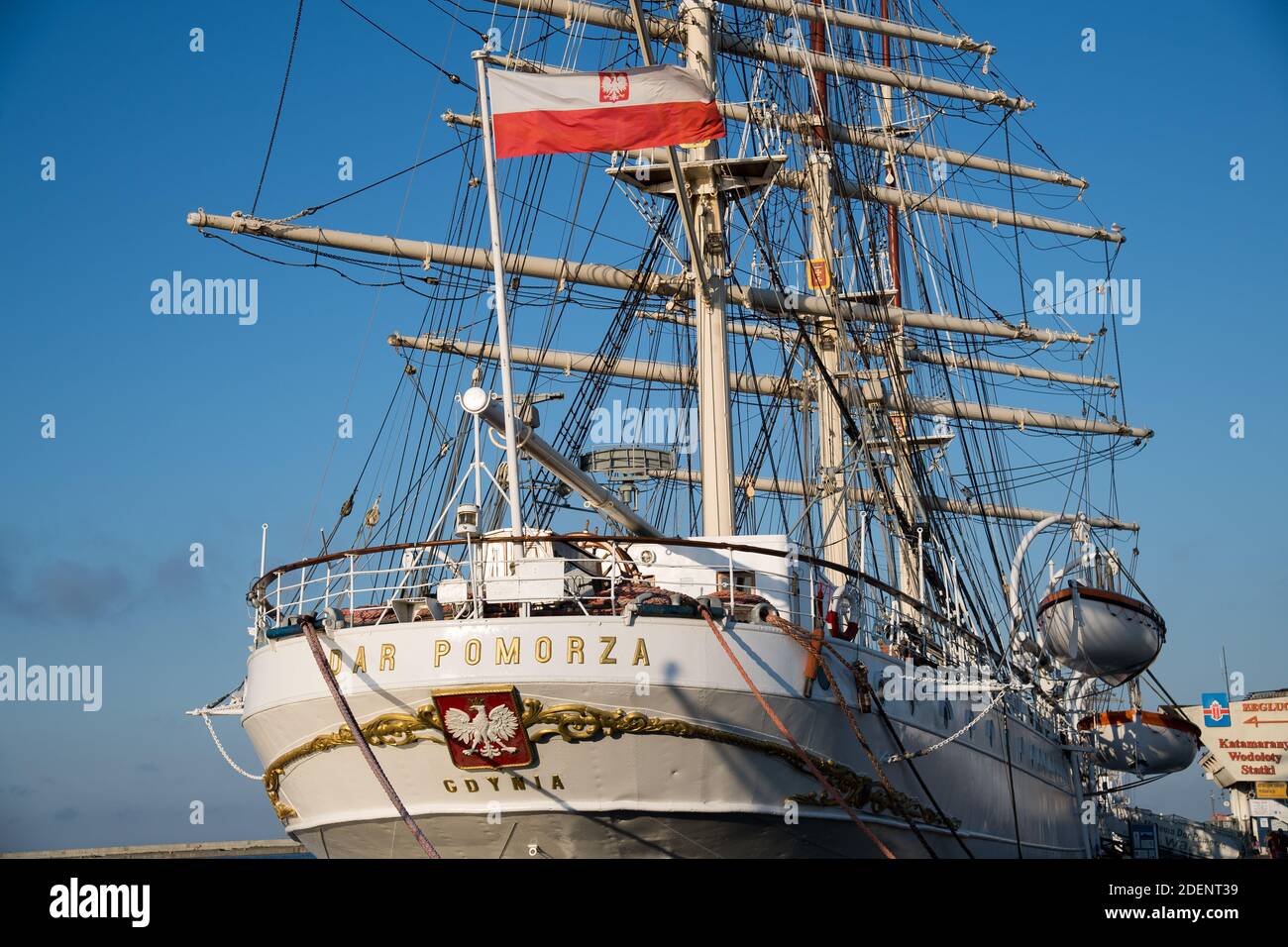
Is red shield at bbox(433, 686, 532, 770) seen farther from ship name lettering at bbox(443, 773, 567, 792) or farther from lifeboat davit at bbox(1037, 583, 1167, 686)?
lifeboat davit at bbox(1037, 583, 1167, 686)

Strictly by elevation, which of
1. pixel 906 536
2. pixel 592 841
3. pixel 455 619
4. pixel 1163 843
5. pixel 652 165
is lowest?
pixel 1163 843

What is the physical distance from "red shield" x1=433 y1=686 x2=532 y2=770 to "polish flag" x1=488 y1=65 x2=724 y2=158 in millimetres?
7870

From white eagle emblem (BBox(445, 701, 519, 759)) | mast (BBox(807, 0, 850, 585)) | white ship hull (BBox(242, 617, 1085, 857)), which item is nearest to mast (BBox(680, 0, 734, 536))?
white ship hull (BBox(242, 617, 1085, 857))

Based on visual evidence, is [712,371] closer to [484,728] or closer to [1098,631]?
[1098,631]

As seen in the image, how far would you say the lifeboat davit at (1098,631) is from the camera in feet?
80.9

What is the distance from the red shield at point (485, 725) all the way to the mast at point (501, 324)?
2309mm

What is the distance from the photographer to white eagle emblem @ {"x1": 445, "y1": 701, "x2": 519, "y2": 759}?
17.5 m

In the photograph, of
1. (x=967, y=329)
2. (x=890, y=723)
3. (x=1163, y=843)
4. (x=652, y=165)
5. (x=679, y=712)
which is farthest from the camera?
(x=1163, y=843)

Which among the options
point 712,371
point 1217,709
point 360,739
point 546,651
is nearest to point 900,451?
point 712,371

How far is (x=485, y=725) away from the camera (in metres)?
17.5

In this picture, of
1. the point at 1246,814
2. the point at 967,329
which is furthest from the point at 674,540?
the point at 1246,814
